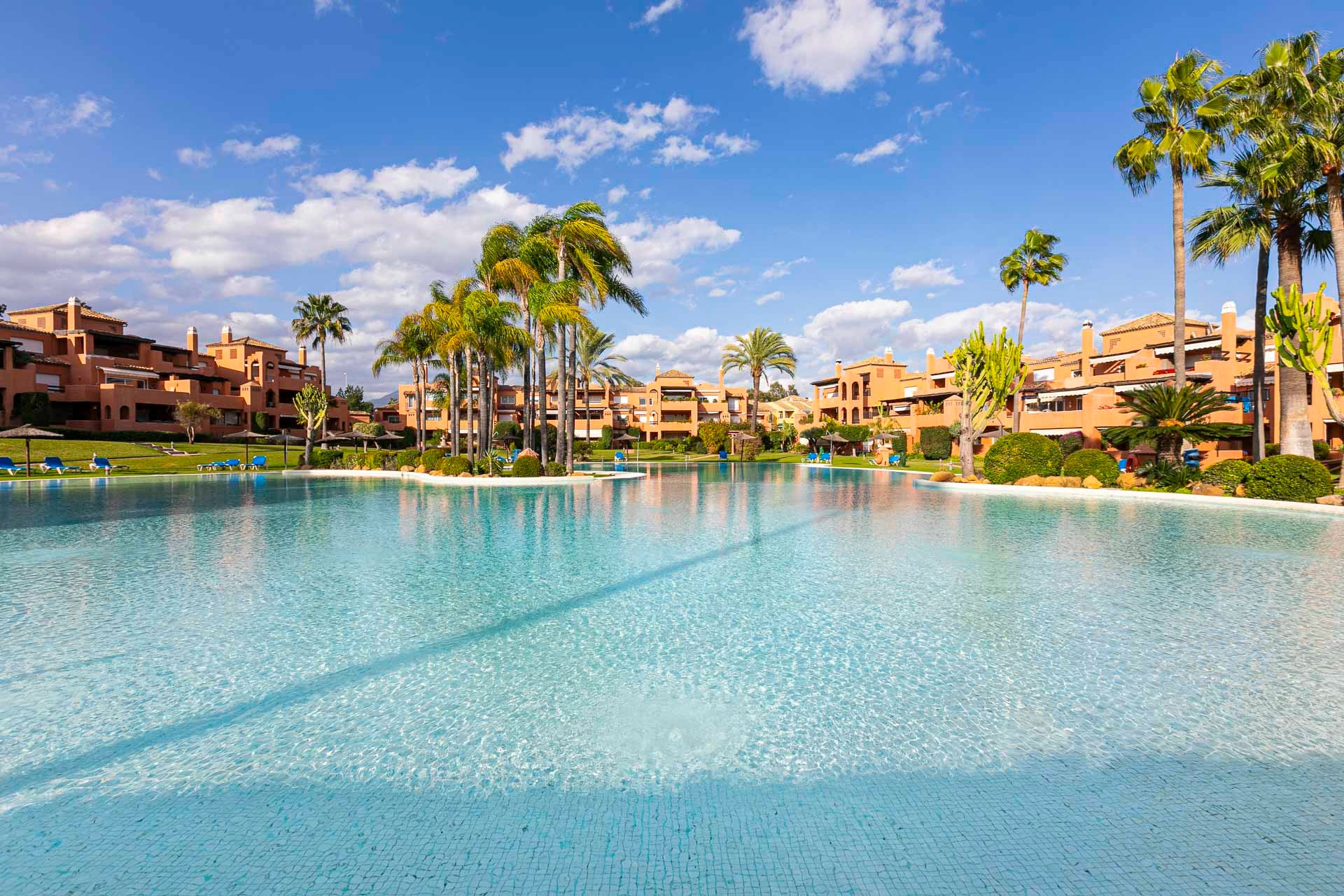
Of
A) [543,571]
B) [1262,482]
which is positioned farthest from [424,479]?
[1262,482]

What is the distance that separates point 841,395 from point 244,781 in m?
66.3

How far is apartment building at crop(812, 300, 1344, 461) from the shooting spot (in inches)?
1195

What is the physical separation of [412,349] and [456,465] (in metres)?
14.1

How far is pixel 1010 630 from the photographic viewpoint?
22.4ft

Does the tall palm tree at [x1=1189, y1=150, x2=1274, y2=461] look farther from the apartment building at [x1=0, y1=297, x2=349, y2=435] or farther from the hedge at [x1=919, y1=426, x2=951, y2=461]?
the apartment building at [x1=0, y1=297, x2=349, y2=435]

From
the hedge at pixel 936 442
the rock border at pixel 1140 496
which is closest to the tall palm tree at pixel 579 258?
the rock border at pixel 1140 496

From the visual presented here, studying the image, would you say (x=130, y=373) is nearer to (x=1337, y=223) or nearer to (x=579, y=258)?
(x=579, y=258)

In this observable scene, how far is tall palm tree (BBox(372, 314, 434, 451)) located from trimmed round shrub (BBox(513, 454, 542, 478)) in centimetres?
1244

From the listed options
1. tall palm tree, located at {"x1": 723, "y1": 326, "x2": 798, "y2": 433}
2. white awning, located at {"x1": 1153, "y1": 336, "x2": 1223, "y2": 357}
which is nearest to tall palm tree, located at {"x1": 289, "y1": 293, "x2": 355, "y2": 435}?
tall palm tree, located at {"x1": 723, "y1": 326, "x2": 798, "y2": 433}

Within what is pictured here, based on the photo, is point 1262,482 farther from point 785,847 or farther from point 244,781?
point 244,781

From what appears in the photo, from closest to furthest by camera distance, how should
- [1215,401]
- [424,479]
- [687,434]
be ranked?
[1215,401]
[424,479]
[687,434]

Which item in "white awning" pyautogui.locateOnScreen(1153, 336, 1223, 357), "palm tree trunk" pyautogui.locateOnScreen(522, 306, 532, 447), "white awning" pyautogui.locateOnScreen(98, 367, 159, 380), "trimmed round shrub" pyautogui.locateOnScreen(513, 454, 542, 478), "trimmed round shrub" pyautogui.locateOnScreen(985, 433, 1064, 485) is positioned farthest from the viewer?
"white awning" pyautogui.locateOnScreen(98, 367, 159, 380)

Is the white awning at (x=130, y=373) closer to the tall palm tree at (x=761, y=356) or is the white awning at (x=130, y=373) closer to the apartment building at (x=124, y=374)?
the apartment building at (x=124, y=374)

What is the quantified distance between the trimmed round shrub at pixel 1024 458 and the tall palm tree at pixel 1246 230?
6365 millimetres
